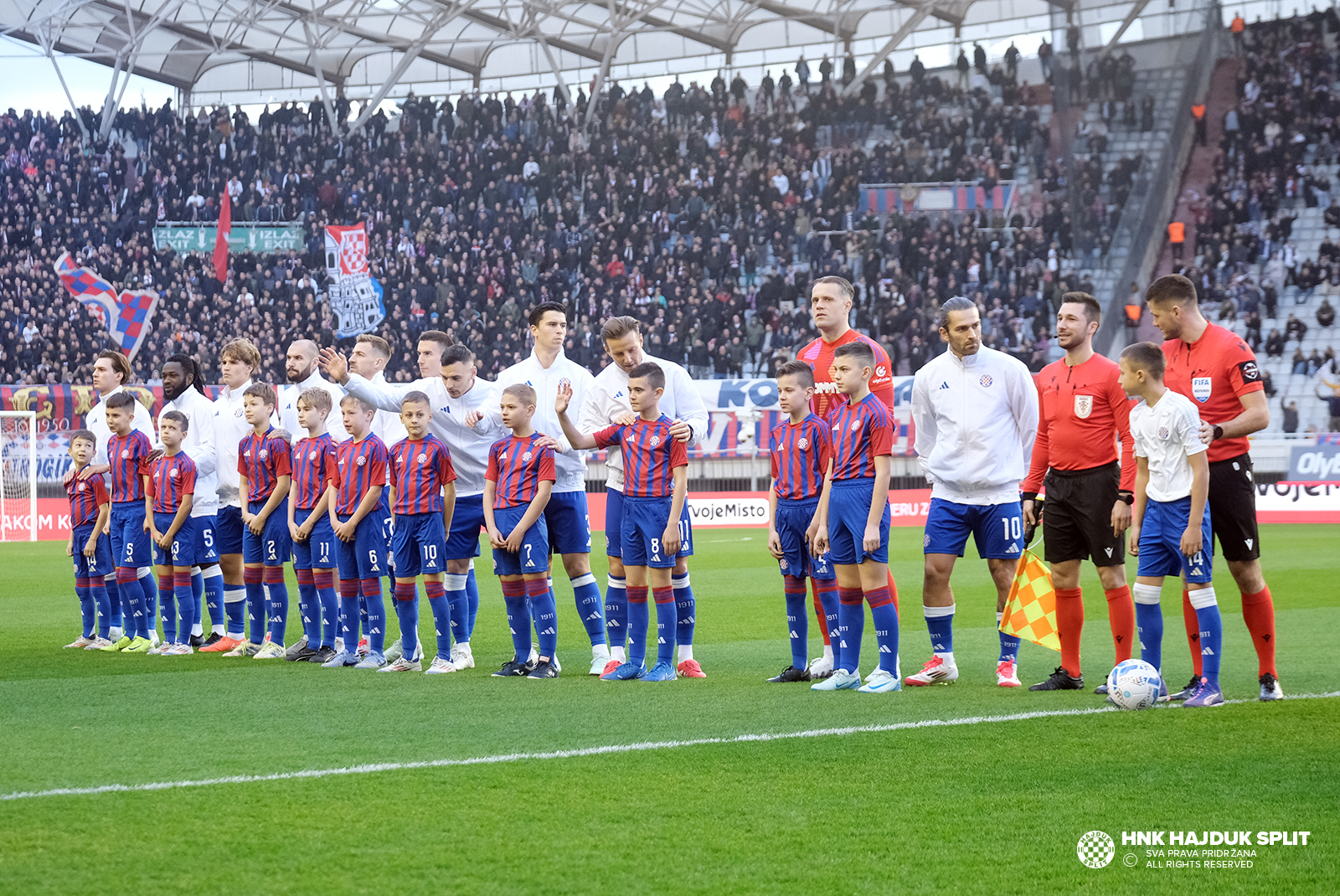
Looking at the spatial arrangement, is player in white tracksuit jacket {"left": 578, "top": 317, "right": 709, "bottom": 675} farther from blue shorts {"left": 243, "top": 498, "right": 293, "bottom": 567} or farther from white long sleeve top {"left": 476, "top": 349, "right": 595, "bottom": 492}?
blue shorts {"left": 243, "top": 498, "right": 293, "bottom": 567}

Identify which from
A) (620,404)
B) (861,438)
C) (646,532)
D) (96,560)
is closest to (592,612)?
(646,532)

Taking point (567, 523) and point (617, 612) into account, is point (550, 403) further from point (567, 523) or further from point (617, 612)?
point (617, 612)

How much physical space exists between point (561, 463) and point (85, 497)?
4202mm

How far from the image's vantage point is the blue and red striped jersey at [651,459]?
7.64m

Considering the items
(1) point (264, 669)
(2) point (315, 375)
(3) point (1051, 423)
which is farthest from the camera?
(2) point (315, 375)

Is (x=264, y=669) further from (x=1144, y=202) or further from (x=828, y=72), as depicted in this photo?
(x=828, y=72)

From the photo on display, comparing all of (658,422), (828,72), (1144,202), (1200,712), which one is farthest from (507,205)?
(1200,712)

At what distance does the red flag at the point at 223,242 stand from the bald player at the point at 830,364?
1120 inches

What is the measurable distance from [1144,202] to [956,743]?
27.3 meters

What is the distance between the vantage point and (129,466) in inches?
384

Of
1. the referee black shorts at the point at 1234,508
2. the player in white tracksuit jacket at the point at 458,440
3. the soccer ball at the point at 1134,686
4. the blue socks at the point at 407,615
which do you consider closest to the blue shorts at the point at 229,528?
the player in white tracksuit jacket at the point at 458,440

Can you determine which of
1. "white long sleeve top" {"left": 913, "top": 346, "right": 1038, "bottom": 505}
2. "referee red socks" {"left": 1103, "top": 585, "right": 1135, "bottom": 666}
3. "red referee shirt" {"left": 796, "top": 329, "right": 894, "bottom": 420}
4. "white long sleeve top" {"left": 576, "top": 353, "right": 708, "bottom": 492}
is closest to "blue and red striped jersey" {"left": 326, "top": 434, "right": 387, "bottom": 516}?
"white long sleeve top" {"left": 576, "top": 353, "right": 708, "bottom": 492}

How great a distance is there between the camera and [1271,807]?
433cm

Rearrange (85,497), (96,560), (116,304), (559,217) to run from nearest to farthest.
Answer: (96,560), (85,497), (116,304), (559,217)
